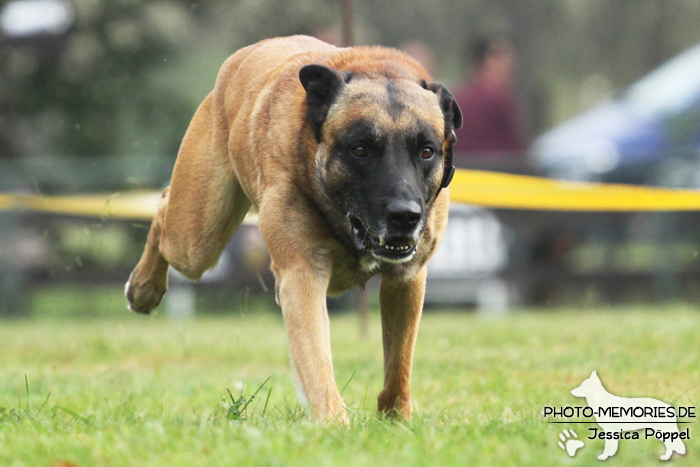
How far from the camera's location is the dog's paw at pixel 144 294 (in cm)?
503

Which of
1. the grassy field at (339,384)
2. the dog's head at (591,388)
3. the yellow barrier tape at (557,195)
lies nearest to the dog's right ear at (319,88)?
the grassy field at (339,384)

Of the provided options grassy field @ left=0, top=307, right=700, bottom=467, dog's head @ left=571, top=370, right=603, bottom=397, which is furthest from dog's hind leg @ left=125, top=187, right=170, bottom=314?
dog's head @ left=571, top=370, right=603, bottom=397

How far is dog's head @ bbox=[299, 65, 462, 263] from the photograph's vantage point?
3.39m

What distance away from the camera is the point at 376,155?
3.50 metres

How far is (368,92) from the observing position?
362 cm

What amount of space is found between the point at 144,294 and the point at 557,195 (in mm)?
6961

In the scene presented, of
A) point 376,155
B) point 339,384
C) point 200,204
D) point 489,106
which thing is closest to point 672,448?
point 376,155

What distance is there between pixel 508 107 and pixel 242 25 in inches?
302

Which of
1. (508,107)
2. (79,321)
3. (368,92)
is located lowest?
(79,321)

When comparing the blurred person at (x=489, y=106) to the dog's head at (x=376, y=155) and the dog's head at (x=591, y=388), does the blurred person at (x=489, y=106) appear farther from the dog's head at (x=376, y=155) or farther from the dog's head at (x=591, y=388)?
the dog's head at (x=591, y=388)

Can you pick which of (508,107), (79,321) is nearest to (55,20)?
(79,321)

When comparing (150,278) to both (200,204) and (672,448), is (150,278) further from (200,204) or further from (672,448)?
(672,448)

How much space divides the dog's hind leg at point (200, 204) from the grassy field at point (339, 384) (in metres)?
0.70

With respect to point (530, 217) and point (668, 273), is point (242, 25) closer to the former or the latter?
point (530, 217)
